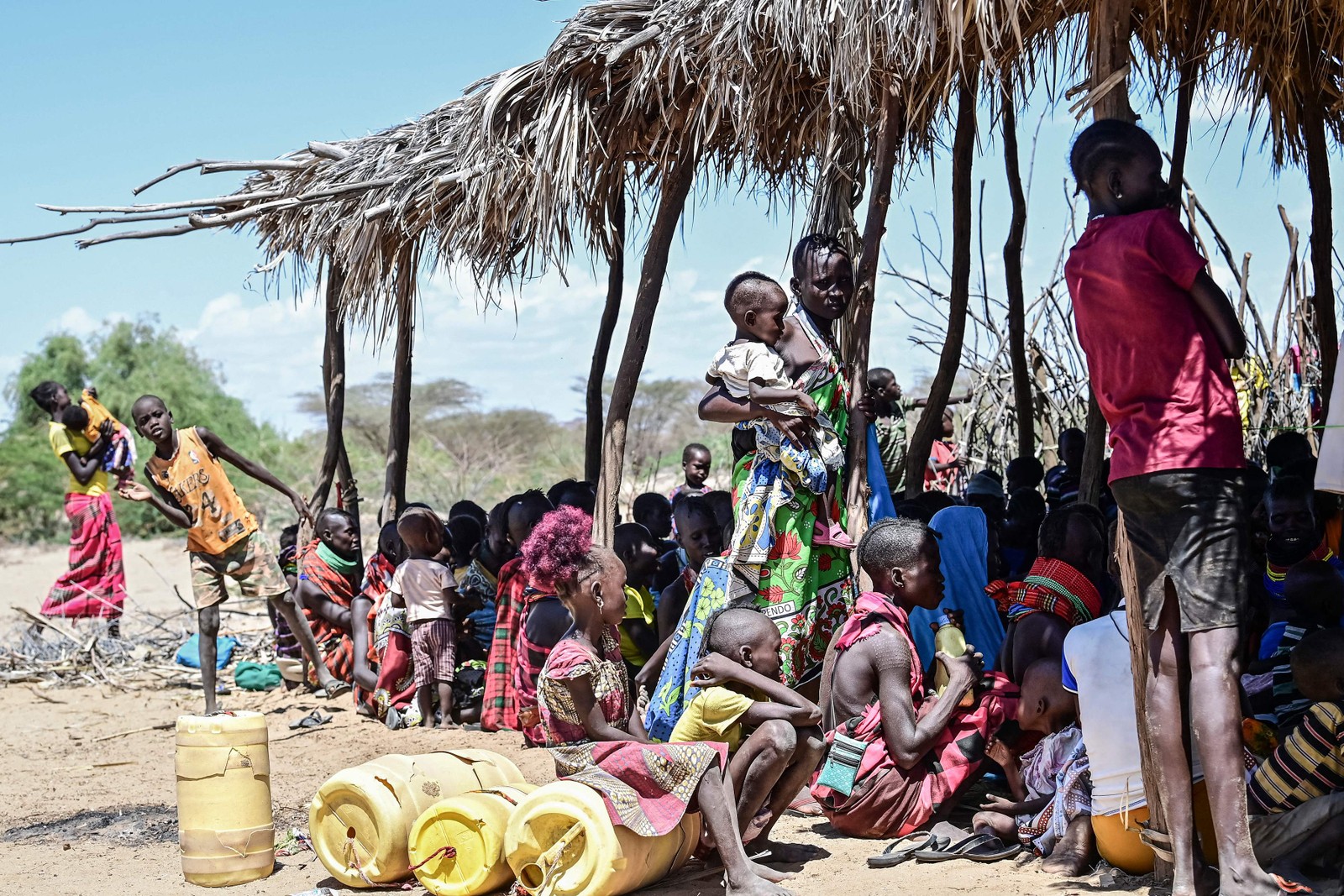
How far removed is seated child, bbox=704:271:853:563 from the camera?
4531 mm

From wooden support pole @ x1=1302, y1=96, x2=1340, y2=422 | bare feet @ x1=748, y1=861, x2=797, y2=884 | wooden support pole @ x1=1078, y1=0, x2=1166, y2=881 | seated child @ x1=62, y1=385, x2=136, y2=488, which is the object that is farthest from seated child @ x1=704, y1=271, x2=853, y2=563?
seated child @ x1=62, y1=385, x2=136, y2=488

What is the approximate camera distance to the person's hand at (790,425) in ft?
14.8

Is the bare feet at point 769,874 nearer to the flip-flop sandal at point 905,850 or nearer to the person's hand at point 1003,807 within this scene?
the flip-flop sandal at point 905,850

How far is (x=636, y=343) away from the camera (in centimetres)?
622

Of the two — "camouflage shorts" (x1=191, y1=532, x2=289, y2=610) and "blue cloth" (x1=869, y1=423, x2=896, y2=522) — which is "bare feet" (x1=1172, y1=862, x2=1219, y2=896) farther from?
"camouflage shorts" (x1=191, y1=532, x2=289, y2=610)

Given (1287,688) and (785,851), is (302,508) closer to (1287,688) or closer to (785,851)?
(785,851)

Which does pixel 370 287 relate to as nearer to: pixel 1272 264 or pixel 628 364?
pixel 628 364

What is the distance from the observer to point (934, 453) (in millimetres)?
9656

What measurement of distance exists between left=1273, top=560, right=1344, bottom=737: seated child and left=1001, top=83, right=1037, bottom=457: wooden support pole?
9.87ft

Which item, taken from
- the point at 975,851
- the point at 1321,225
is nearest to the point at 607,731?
the point at 975,851

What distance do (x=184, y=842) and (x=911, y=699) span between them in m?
2.31

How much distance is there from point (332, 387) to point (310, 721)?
262 cm

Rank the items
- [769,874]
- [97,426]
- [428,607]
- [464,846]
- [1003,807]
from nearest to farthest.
Answer: [769,874], [464,846], [1003,807], [428,607], [97,426]

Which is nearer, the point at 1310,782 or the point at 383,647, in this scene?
the point at 1310,782
